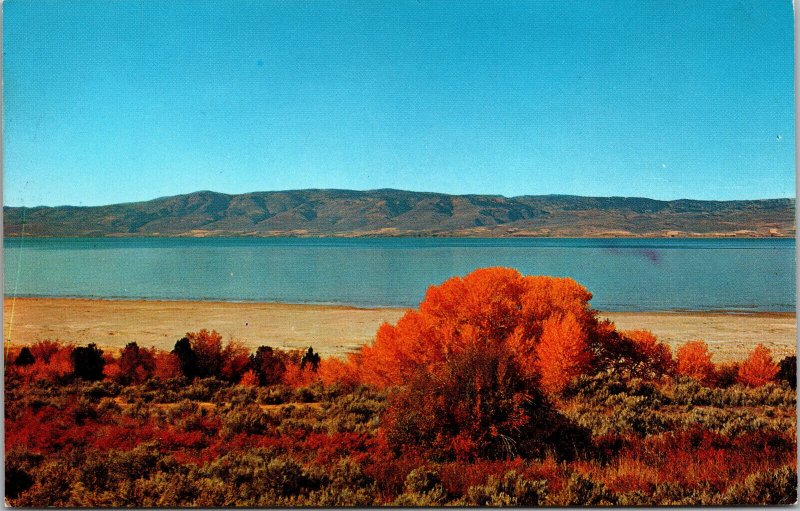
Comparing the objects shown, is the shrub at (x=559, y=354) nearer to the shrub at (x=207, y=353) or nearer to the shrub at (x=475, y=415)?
the shrub at (x=475, y=415)

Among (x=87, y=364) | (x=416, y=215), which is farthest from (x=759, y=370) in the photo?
(x=416, y=215)

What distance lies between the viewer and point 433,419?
4.04 m

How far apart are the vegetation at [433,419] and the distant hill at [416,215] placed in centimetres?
117

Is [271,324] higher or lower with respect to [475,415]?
lower

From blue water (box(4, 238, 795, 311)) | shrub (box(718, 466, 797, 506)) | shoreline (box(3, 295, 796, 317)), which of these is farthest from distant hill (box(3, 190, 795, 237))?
shrub (box(718, 466, 797, 506))

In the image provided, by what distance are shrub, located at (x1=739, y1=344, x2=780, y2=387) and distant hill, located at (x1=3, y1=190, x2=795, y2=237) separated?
0.97 meters

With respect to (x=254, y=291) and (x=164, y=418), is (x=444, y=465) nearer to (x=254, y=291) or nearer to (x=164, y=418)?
(x=164, y=418)

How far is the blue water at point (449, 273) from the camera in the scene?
17.6ft

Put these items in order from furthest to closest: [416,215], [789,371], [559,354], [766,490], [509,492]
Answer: [416,215], [789,371], [559,354], [766,490], [509,492]

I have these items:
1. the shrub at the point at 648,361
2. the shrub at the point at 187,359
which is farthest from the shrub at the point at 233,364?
the shrub at the point at 648,361

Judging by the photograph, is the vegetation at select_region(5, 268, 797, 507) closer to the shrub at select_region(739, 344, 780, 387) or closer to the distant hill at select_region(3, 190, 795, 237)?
the shrub at select_region(739, 344, 780, 387)

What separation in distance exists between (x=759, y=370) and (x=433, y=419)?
2.64 meters

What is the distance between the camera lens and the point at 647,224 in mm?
7477

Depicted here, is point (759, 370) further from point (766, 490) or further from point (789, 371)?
point (766, 490)
